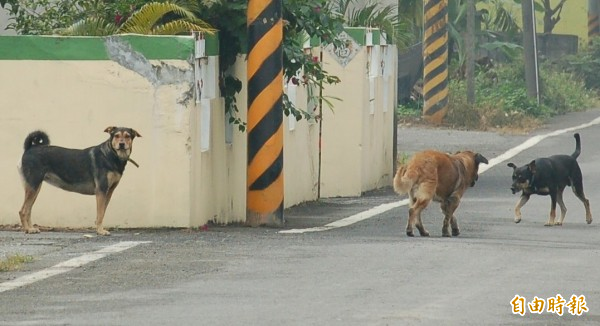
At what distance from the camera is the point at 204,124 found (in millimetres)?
16328

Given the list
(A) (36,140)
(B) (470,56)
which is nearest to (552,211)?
(A) (36,140)

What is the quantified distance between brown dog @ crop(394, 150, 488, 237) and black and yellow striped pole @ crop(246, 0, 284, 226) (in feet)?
4.79

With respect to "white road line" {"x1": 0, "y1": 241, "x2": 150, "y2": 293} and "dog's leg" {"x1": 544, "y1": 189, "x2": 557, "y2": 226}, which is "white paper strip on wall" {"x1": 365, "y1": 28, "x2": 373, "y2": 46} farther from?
"white road line" {"x1": 0, "y1": 241, "x2": 150, "y2": 293}

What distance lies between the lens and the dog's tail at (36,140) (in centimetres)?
1539

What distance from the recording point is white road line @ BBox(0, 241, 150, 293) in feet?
38.8

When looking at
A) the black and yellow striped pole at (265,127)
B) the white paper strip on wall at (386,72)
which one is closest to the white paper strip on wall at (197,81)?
the black and yellow striped pole at (265,127)

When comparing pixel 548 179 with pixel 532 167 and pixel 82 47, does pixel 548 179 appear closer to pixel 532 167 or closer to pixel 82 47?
pixel 532 167

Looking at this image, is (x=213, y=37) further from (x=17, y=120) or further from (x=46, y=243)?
(x=46, y=243)

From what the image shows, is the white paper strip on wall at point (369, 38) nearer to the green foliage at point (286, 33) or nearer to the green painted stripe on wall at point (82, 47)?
the green foliage at point (286, 33)

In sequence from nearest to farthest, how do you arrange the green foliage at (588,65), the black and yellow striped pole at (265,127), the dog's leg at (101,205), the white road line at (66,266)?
the white road line at (66,266) → the dog's leg at (101,205) → the black and yellow striped pole at (265,127) → the green foliage at (588,65)

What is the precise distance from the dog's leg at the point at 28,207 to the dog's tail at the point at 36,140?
37 cm

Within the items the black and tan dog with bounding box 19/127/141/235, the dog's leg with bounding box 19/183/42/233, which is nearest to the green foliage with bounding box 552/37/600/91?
Answer: the black and tan dog with bounding box 19/127/141/235

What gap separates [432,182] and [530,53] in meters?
21.6

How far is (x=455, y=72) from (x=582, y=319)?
93.3ft
